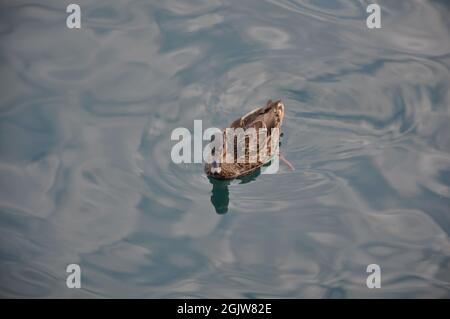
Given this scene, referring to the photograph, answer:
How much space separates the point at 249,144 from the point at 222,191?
847 mm

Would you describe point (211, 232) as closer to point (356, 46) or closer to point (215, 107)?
point (215, 107)

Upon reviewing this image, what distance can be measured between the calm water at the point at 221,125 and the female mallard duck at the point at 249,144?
263 mm

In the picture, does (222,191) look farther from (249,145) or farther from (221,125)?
(221,125)

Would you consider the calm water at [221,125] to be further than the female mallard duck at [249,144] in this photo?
No

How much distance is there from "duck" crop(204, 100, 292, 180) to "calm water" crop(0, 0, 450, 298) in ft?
0.84

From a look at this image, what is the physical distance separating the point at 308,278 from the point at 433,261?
178 centimetres

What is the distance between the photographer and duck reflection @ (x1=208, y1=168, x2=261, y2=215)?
10953 mm

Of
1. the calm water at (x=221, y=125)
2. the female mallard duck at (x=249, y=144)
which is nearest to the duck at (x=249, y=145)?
the female mallard duck at (x=249, y=144)

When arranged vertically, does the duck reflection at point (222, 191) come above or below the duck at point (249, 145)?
below

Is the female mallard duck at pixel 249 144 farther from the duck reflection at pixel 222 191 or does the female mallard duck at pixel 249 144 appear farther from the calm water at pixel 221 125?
the calm water at pixel 221 125

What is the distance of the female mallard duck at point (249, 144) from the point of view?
1130cm

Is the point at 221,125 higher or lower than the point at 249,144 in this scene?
Result: higher

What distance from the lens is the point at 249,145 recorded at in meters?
11.4

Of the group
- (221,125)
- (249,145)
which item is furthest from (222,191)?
(221,125)
